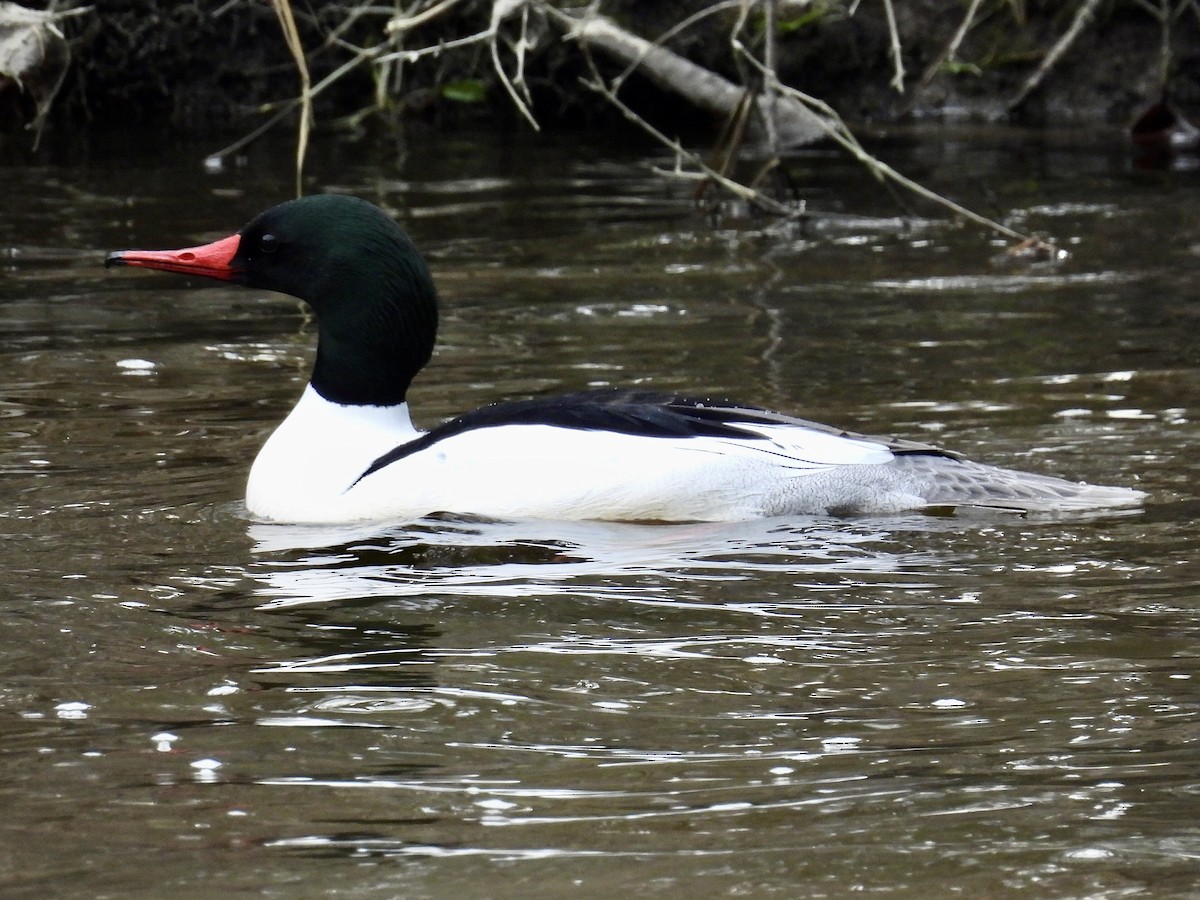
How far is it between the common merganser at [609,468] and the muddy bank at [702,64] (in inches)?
378

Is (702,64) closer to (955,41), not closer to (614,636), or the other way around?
(955,41)

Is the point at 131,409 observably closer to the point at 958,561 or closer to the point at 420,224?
the point at 958,561

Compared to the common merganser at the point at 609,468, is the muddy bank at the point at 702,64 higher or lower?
higher

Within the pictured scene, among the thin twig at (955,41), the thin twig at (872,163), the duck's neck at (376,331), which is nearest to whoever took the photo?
the duck's neck at (376,331)

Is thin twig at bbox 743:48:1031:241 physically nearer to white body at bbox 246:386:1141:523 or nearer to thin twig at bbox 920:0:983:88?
thin twig at bbox 920:0:983:88

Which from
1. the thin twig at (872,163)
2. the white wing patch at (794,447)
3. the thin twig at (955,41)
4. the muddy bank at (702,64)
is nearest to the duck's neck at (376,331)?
the white wing patch at (794,447)

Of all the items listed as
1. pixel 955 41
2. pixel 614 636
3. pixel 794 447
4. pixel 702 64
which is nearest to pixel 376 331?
pixel 794 447

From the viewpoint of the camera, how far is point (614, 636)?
436 cm

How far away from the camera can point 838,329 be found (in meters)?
8.15

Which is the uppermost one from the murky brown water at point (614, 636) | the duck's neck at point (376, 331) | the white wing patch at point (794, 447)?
the duck's neck at point (376, 331)

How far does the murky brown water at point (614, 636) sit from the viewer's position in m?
3.14

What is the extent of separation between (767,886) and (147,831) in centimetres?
104

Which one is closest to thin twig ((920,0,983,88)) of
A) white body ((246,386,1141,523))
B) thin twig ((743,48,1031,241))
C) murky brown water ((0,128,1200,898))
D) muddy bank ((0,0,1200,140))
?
thin twig ((743,48,1031,241))

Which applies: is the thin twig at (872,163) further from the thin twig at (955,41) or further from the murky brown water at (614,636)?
the thin twig at (955,41)
